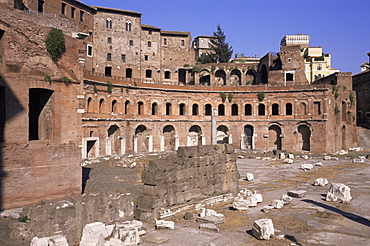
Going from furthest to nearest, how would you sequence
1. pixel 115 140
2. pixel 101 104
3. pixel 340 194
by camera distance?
pixel 115 140 < pixel 101 104 < pixel 340 194

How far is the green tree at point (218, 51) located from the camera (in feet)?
189

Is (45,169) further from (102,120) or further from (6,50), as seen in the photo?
(102,120)

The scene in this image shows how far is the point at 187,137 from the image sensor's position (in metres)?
39.4

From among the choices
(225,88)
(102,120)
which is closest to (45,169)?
(102,120)

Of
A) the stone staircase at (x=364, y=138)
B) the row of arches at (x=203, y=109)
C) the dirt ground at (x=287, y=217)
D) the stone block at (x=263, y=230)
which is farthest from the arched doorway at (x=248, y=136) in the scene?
the stone block at (x=263, y=230)

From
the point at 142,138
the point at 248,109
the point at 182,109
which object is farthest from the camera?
the point at 248,109

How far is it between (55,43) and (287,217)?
11.7 m

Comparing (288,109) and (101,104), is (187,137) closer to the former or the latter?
(101,104)

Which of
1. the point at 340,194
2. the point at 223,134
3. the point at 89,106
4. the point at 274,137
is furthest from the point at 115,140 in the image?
the point at 340,194

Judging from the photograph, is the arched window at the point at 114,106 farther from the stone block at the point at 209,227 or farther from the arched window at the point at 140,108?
the stone block at the point at 209,227

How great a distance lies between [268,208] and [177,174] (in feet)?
13.0

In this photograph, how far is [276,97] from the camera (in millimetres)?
39344

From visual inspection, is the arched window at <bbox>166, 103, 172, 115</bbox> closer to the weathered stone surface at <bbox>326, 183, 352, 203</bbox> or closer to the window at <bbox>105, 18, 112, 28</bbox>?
the window at <bbox>105, 18, 112, 28</bbox>

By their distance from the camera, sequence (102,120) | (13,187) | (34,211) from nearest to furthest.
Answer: (34,211) < (13,187) < (102,120)
